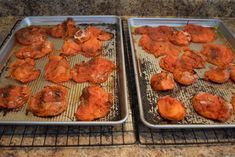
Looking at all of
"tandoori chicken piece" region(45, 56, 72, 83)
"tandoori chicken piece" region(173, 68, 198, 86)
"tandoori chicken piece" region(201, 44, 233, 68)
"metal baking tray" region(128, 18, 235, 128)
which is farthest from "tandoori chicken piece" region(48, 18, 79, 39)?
"tandoori chicken piece" region(201, 44, 233, 68)

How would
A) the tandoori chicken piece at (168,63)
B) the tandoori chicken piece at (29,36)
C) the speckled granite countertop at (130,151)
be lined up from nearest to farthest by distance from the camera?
the speckled granite countertop at (130,151) → the tandoori chicken piece at (168,63) → the tandoori chicken piece at (29,36)

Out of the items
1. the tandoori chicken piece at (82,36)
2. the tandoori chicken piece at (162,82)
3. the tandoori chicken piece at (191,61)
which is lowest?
the tandoori chicken piece at (191,61)

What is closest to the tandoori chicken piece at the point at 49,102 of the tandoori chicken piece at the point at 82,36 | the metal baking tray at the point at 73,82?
the metal baking tray at the point at 73,82

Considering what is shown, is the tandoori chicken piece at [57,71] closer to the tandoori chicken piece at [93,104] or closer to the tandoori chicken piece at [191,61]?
the tandoori chicken piece at [93,104]

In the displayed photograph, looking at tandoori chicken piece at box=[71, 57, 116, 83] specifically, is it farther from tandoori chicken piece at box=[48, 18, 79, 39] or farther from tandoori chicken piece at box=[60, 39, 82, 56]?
tandoori chicken piece at box=[48, 18, 79, 39]

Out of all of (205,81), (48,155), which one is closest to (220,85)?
(205,81)

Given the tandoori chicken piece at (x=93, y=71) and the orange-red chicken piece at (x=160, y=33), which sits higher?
the orange-red chicken piece at (x=160, y=33)

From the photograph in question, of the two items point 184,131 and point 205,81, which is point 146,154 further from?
point 205,81
